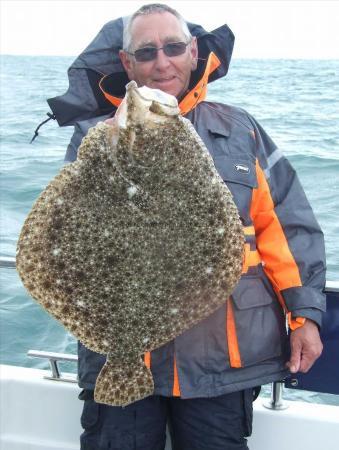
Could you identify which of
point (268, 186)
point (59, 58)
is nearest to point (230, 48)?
point (268, 186)

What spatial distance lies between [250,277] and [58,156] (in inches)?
366

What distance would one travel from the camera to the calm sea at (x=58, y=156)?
5457 millimetres

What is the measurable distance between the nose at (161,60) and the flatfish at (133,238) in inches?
18.8

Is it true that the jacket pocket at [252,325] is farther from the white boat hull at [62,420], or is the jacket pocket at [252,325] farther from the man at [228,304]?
the white boat hull at [62,420]

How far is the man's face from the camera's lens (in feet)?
7.22

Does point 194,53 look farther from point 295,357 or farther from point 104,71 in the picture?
point 295,357

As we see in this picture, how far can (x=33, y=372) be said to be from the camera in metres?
3.21

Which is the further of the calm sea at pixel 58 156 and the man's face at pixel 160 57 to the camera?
the calm sea at pixel 58 156

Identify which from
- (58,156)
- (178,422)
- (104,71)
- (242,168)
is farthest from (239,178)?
(58,156)

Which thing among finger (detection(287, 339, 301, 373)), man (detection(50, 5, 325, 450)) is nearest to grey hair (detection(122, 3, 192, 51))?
man (detection(50, 5, 325, 450))

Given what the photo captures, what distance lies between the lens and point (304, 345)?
2.35m

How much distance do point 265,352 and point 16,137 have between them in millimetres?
11995

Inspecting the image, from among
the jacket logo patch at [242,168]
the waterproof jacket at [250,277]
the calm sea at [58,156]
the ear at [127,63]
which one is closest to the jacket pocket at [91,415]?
the waterproof jacket at [250,277]

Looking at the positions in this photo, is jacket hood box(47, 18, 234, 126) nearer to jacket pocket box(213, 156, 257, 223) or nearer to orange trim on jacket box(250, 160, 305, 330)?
jacket pocket box(213, 156, 257, 223)
